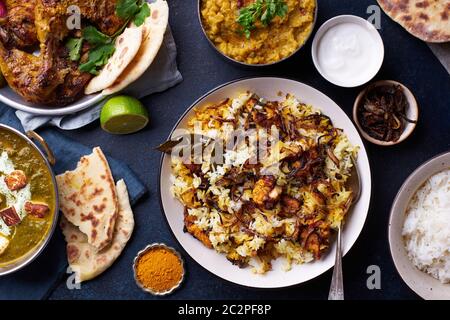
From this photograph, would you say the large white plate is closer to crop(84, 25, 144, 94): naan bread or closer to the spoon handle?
the spoon handle

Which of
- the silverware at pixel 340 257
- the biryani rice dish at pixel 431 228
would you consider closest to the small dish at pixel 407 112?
the silverware at pixel 340 257

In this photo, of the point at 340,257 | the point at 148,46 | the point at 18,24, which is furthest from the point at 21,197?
the point at 340,257

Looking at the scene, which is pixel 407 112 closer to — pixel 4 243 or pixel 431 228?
pixel 431 228

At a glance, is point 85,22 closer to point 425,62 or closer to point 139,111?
point 139,111
